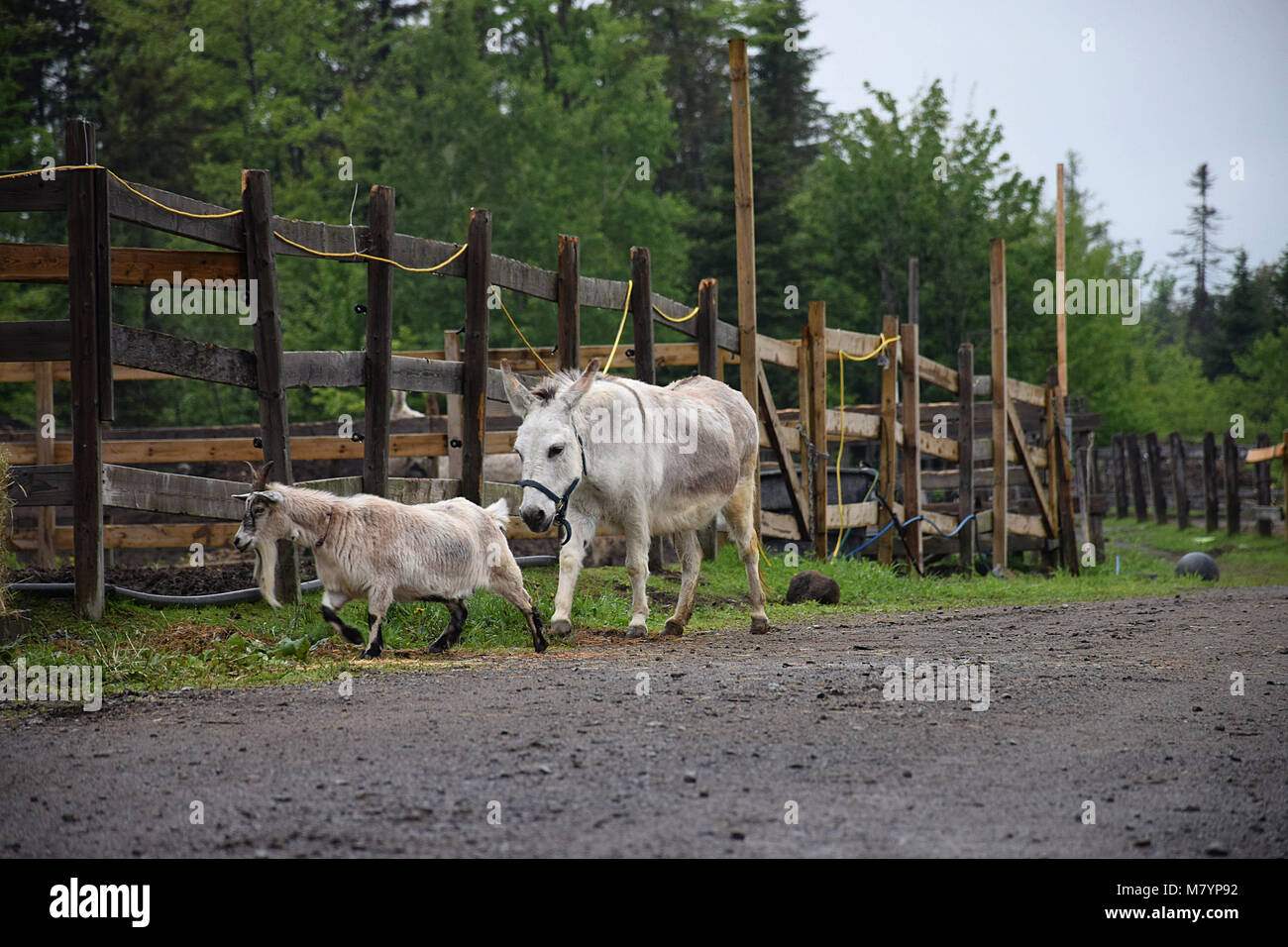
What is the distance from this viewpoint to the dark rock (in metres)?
11.1

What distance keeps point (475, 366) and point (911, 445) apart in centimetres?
751

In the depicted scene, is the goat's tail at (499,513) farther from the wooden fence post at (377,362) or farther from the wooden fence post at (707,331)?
the wooden fence post at (707,331)

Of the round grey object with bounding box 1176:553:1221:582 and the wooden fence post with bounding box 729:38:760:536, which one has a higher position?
the wooden fence post with bounding box 729:38:760:536

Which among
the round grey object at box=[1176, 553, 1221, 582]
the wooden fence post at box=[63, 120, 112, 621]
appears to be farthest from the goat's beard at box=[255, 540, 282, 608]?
the round grey object at box=[1176, 553, 1221, 582]

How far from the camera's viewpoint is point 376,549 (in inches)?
270

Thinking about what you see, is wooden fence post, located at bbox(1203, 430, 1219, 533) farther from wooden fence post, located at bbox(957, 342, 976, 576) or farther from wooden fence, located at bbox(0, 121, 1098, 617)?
wooden fence, located at bbox(0, 121, 1098, 617)

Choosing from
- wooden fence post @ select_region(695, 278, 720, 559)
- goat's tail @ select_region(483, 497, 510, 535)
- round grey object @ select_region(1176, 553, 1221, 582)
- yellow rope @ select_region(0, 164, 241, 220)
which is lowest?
round grey object @ select_region(1176, 553, 1221, 582)

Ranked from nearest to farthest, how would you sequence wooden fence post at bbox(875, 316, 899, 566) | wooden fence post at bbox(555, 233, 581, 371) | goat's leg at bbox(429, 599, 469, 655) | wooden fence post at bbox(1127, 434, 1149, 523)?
1. goat's leg at bbox(429, 599, 469, 655)
2. wooden fence post at bbox(555, 233, 581, 371)
3. wooden fence post at bbox(875, 316, 899, 566)
4. wooden fence post at bbox(1127, 434, 1149, 523)

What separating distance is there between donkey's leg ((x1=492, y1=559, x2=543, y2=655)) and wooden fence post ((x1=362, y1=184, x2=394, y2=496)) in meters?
1.39

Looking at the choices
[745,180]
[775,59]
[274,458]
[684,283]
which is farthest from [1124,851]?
[775,59]

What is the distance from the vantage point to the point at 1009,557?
1919 cm

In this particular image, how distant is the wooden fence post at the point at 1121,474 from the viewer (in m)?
34.1
